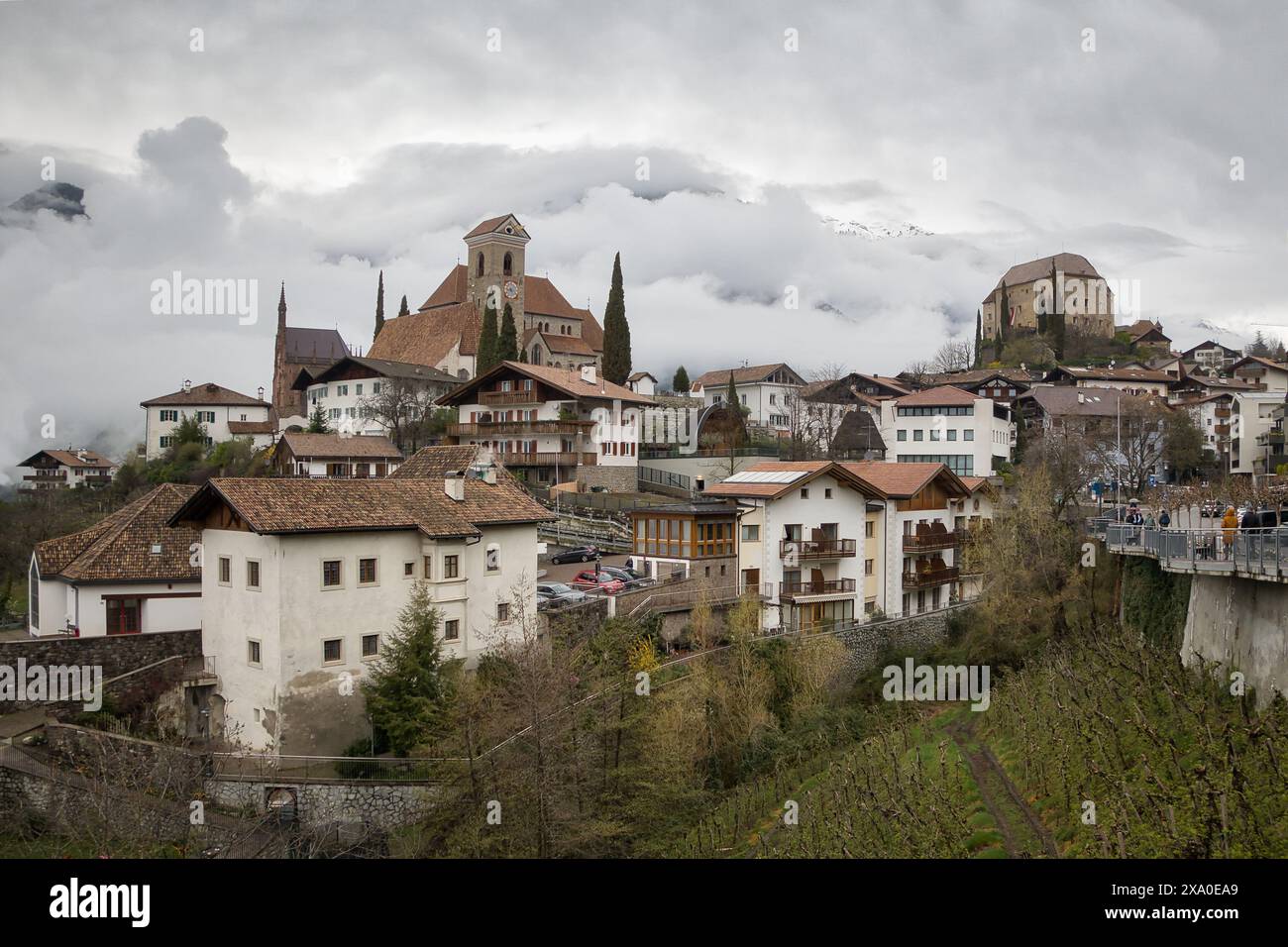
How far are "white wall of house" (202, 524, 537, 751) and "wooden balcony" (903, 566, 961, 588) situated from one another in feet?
72.7

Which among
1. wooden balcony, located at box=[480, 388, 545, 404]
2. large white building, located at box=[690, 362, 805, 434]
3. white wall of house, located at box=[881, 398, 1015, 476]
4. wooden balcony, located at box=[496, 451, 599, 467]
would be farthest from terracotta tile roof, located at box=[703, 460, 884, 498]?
large white building, located at box=[690, 362, 805, 434]

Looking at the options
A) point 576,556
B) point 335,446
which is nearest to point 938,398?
point 576,556

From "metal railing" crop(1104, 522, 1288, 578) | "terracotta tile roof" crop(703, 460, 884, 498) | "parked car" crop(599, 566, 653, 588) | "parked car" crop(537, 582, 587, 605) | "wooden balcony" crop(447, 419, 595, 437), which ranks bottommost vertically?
"parked car" crop(537, 582, 587, 605)

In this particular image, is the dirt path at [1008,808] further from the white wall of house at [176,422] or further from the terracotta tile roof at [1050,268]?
the terracotta tile roof at [1050,268]

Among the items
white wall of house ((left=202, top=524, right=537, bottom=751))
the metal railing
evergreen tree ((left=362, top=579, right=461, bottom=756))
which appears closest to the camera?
the metal railing

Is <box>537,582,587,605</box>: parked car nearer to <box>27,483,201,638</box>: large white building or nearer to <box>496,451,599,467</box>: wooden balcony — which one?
<box>27,483,201,638</box>: large white building

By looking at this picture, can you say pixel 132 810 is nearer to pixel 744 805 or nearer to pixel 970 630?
pixel 744 805

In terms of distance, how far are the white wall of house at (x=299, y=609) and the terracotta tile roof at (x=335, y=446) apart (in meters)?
36.6

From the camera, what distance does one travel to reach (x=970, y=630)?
41.0m

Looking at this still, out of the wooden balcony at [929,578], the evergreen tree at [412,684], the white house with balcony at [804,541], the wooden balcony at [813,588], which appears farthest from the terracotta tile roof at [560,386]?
the evergreen tree at [412,684]

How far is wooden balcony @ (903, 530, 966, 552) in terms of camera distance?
4572 cm
